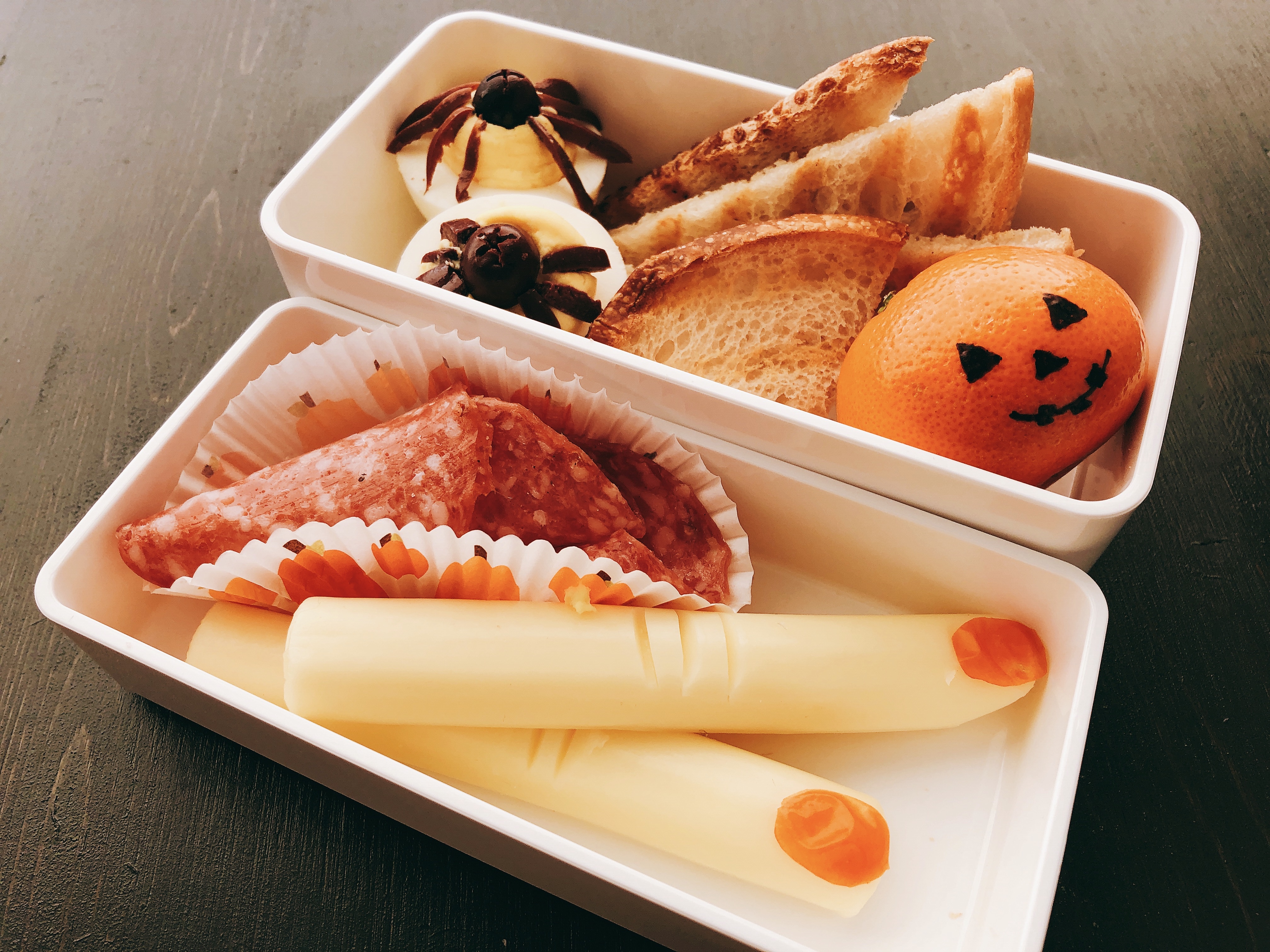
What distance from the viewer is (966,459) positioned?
73 cm

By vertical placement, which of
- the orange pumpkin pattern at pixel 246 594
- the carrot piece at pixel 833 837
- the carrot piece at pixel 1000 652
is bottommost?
the carrot piece at pixel 833 837

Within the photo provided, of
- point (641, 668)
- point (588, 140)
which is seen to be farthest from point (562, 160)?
point (641, 668)

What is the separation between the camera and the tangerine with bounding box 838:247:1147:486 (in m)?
0.69

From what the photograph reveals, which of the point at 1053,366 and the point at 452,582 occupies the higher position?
the point at 1053,366

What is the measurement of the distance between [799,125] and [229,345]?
0.72m

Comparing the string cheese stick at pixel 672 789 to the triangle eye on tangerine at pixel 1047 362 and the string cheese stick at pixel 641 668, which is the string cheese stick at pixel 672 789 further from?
the triangle eye on tangerine at pixel 1047 362

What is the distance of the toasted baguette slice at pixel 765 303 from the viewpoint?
820 millimetres

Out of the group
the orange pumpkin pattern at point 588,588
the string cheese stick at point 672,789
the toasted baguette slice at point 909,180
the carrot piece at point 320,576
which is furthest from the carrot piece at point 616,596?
the toasted baguette slice at point 909,180

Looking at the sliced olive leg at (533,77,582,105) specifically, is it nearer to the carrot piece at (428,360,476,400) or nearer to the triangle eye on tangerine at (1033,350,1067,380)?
the carrot piece at (428,360,476,400)

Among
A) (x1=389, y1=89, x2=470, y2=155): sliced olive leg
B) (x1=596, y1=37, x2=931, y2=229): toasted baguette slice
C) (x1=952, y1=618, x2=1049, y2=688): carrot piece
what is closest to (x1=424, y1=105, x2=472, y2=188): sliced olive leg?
(x1=389, y1=89, x2=470, y2=155): sliced olive leg

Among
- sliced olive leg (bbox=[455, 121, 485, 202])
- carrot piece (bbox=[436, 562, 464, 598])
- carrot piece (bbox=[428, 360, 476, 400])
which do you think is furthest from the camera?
sliced olive leg (bbox=[455, 121, 485, 202])

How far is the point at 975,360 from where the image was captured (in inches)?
27.3

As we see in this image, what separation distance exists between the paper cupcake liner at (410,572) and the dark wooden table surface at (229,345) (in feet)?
0.59

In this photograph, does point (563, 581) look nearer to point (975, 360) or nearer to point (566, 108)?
point (975, 360)
